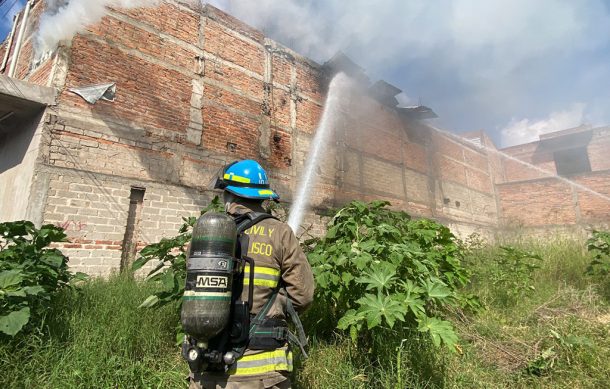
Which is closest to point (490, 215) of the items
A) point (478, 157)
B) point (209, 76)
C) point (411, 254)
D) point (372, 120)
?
point (478, 157)

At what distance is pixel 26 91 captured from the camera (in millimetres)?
5418

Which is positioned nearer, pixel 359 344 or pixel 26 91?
pixel 359 344

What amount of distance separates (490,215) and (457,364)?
1628 centimetres

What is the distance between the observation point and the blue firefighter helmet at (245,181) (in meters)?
2.12

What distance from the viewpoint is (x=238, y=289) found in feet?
6.15

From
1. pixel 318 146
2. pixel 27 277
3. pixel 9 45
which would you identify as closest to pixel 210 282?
pixel 27 277

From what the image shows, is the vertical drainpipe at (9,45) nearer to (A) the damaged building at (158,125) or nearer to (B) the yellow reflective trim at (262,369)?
(A) the damaged building at (158,125)

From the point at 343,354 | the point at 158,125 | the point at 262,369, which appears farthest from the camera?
the point at 158,125

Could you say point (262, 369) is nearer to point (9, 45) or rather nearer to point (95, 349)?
point (95, 349)

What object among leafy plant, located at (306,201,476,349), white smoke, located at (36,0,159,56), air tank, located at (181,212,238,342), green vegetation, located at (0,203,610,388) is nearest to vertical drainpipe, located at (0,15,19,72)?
white smoke, located at (36,0,159,56)

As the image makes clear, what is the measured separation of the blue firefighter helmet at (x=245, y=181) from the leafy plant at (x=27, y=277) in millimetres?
1908

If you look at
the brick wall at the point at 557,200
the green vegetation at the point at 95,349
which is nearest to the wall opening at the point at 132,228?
the green vegetation at the point at 95,349

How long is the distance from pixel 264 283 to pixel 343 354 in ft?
4.90

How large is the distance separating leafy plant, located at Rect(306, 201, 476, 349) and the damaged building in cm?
408
